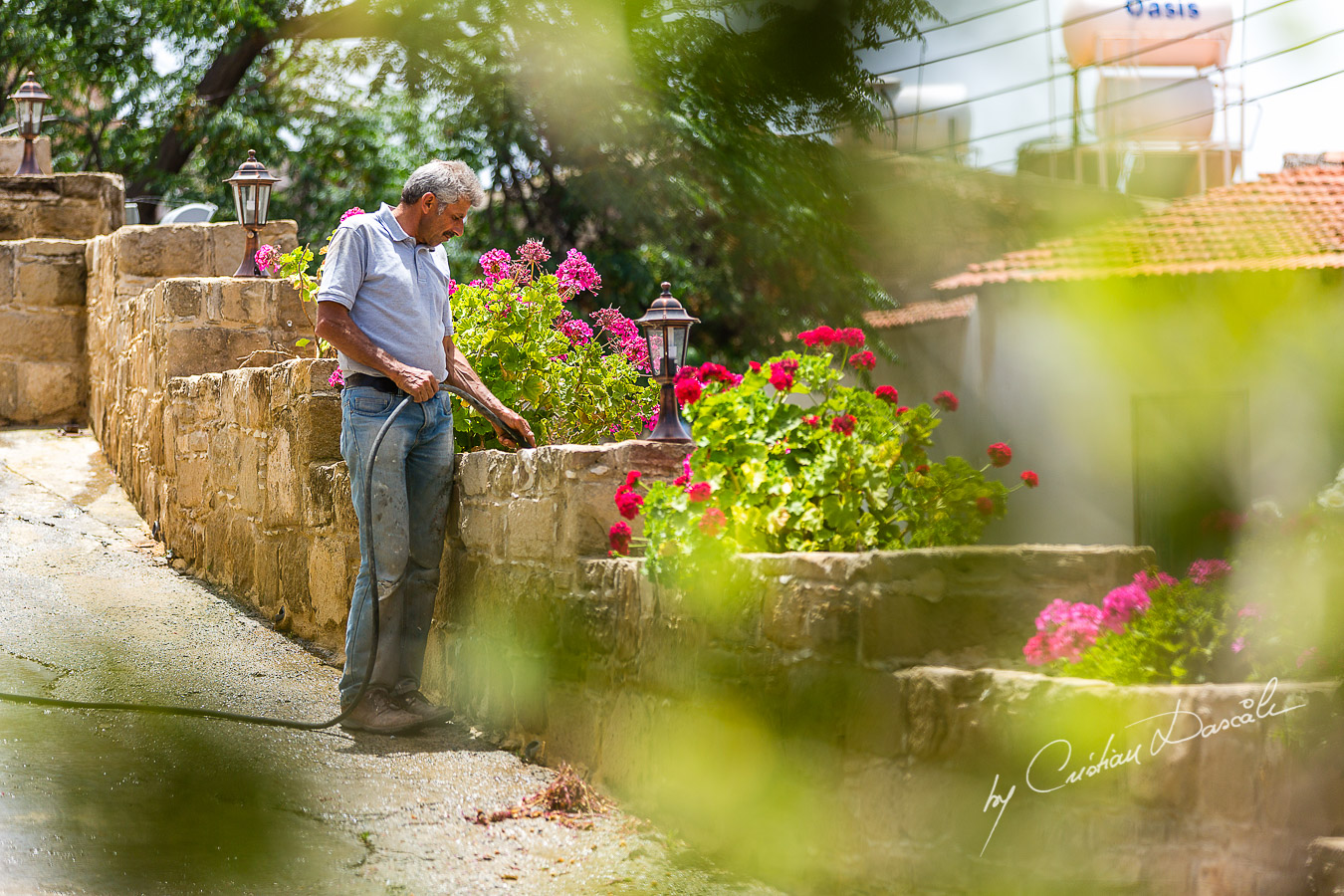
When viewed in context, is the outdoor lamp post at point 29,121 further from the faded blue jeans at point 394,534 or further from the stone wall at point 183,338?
the faded blue jeans at point 394,534

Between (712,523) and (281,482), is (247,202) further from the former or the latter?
(712,523)

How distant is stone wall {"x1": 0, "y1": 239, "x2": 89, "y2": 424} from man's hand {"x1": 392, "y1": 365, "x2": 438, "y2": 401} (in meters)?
5.61

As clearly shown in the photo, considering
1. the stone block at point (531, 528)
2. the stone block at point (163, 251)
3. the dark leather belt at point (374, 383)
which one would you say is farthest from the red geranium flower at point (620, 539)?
the stone block at point (163, 251)

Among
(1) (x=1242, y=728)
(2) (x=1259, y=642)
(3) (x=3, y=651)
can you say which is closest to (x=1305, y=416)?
(2) (x=1259, y=642)

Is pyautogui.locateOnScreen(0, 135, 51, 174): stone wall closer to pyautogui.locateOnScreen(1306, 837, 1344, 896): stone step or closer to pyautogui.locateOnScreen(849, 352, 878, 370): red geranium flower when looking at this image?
pyautogui.locateOnScreen(849, 352, 878, 370): red geranium flower

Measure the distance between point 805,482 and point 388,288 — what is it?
139 cm

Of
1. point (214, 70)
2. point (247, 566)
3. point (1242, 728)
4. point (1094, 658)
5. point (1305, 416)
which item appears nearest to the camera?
point (1305, 416)

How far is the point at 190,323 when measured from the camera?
19.1ft

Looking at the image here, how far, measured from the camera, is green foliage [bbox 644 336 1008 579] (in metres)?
2.81

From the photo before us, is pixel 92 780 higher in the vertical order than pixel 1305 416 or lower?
lower

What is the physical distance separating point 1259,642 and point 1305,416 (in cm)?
121

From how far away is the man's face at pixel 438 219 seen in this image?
11.4 ft

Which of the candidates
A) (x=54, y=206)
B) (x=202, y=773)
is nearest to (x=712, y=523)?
(x=202, y=773)

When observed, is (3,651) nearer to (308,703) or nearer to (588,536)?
(308,703)
